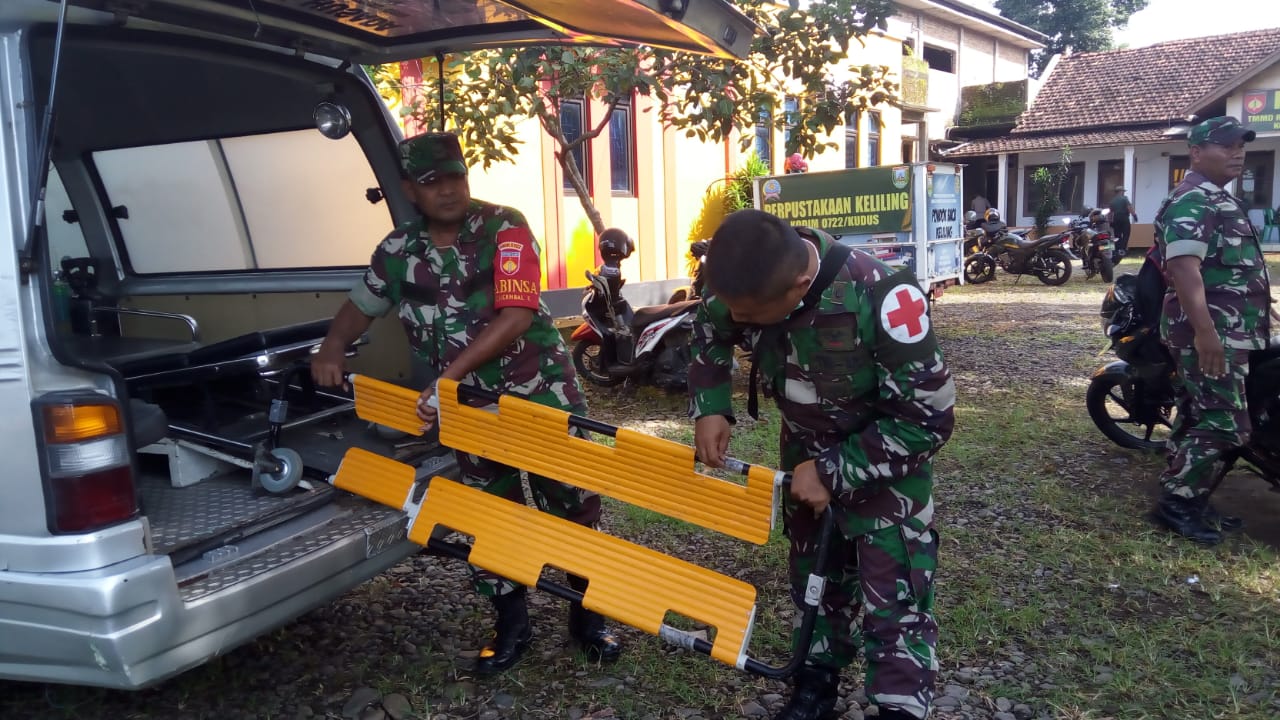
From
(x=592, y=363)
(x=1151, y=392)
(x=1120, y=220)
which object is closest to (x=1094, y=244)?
(x=1120, y=220)

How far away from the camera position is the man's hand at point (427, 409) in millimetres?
2766

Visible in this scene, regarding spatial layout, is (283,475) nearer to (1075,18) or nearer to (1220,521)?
(1220,521)

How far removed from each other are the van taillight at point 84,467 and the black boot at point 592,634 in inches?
57.3

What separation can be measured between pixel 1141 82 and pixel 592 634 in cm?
2726

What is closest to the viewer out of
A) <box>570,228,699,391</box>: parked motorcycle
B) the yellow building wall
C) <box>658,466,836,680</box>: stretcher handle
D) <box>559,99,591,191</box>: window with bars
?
<box>658,466,836,680</box>: stretcher handle

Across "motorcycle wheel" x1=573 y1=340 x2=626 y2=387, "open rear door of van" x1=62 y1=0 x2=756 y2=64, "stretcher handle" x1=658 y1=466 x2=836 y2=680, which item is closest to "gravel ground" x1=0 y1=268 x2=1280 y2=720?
"stretcher handle" x1=658 y1=466 x2=836 y2=680

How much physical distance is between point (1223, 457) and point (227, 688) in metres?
4.12

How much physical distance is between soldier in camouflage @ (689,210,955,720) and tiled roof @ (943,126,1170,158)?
2360cm

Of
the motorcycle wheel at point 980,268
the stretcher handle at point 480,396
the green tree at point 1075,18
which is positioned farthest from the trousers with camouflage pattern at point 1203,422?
the green tree at point 1075,18

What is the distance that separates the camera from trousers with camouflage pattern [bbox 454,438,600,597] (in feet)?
9.78

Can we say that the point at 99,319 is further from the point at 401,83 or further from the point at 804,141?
the point at 804,141

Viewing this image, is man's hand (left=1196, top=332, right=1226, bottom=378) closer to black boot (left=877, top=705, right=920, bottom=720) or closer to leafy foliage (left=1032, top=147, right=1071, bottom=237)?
black boot (left=877, top=705, right=920, bottom=720)

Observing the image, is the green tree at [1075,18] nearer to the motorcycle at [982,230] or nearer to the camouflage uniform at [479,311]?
the motorcycle at [982,230]

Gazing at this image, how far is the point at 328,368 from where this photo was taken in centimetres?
295
